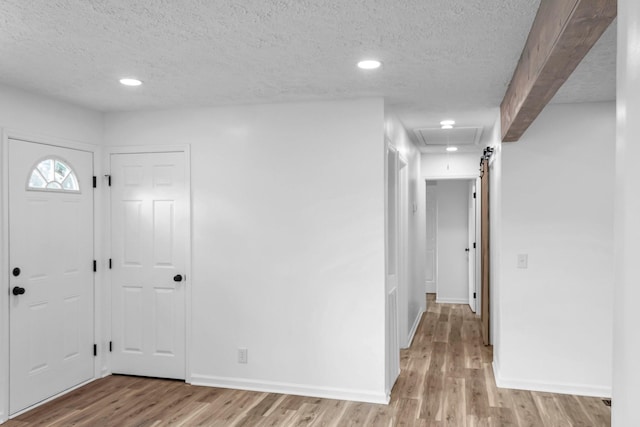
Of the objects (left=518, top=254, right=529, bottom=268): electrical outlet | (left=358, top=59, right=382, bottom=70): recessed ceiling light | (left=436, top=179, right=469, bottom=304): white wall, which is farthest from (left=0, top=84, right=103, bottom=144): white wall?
(left=436, top=179, right=469, bottom=304): white wall

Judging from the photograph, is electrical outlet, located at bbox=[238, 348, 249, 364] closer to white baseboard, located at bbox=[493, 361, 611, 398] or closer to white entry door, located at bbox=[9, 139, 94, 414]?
white entry door, located at bbox=[9, 139, 94, 414]

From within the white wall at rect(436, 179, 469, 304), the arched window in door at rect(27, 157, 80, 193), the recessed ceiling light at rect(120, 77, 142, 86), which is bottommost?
the white wall at rect(436, 179, 469, 304)

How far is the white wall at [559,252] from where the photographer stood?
4.27 m

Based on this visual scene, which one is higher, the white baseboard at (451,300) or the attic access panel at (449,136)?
the attic access panel at (449,136)

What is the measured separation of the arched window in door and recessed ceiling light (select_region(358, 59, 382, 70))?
2559 mm

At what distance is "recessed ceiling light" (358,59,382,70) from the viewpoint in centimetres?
318

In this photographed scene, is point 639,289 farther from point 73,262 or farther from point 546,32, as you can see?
point 73,262

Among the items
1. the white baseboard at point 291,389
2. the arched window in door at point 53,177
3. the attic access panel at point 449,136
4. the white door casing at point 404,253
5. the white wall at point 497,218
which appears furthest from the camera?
the attic access panel at point 449,136

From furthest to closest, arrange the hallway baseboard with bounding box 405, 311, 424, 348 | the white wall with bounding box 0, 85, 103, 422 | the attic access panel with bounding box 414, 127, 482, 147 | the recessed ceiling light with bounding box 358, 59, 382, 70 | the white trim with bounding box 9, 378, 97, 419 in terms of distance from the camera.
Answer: the hallway baseboard with bounding box 405, 311, 424, 348
the attic access panel with bounding box 414, 127, 482, 147
the white trim with bounding box 9, 378, 97, 419
the white wall with bounding box 0, 85, 103, 422
the recessed ceiling light with bounding box 358, 59, 382, 70

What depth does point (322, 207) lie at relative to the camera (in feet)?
14.0

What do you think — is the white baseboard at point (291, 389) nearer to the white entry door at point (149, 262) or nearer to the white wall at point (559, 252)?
the white entry door at point (149, 262)

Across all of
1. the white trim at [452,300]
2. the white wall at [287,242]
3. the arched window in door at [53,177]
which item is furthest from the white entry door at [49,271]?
the white trim at [452,300]

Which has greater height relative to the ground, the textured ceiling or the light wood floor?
the textured ceiling

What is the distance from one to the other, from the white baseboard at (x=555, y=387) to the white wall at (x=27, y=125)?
3.84 metres
